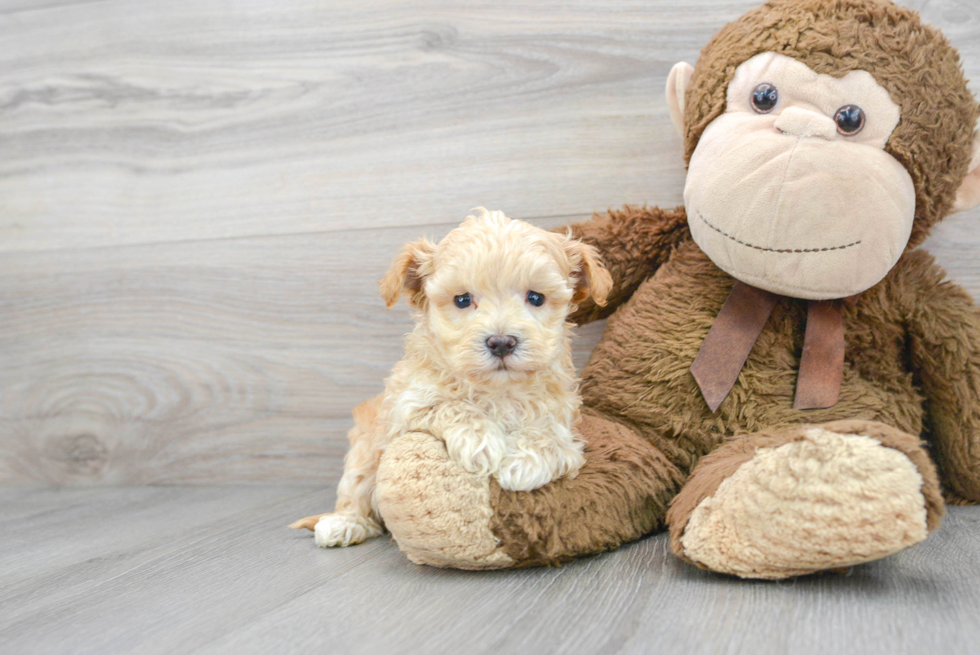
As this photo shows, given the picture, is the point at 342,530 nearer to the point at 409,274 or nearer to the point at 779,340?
the point at 409,274

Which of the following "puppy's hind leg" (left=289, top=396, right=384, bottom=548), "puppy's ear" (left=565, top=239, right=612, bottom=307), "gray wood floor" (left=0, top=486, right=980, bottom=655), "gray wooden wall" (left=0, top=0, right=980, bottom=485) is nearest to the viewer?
"gray wood floor" (left=0, top=486, right=980, bottom=655)

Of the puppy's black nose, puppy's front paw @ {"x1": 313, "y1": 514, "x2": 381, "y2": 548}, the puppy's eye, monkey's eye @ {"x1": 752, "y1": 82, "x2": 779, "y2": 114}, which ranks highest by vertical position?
monkey's eye @ {"x1": 752, "y1": 82, "x2": 779, "y2": 114}

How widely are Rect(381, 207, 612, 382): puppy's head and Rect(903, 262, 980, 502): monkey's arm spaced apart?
1.62 ft

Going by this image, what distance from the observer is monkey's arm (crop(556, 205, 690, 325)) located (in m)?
1.14

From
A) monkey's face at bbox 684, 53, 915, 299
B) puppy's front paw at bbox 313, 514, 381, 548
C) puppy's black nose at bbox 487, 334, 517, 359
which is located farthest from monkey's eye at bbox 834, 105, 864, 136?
puppy's front paw at bbox 313, 514, 381, 548

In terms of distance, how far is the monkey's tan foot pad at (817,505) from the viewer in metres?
0.71

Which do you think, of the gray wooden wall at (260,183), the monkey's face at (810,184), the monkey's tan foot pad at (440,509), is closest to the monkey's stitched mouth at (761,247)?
the monkey's face at (810,184)

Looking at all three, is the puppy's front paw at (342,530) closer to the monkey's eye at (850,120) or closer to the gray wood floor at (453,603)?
the gray wood floor at (453,603)

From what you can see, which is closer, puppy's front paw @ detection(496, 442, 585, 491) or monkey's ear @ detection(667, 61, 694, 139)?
puppy's front paw @ detection(496, 442, 585, 491)

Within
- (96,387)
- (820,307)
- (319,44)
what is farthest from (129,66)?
(820,307)

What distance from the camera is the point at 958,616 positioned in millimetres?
688

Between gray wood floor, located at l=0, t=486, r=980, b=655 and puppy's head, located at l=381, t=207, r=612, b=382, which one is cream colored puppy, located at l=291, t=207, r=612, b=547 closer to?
puppy's head, located at l=381, t=207, r=612, b=382

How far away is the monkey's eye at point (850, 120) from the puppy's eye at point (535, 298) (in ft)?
1.43

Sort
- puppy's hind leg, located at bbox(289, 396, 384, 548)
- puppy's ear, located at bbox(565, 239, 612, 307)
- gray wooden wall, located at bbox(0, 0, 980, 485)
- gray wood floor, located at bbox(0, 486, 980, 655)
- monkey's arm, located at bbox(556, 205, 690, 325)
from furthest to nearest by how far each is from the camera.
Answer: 1. gray wooden wall, located at bbox(0, 0, 980, 485)
2. monkey's arm, located at bbox(556, 205, 690, 325)
3. puppy's hind leg, located at bbox(289, 396, 384, 548)
4. puppy's ear, located at bbox(565, 239, 612, 307)
5. gray wood floor, located at bbox(0, 486, 980, 655)
